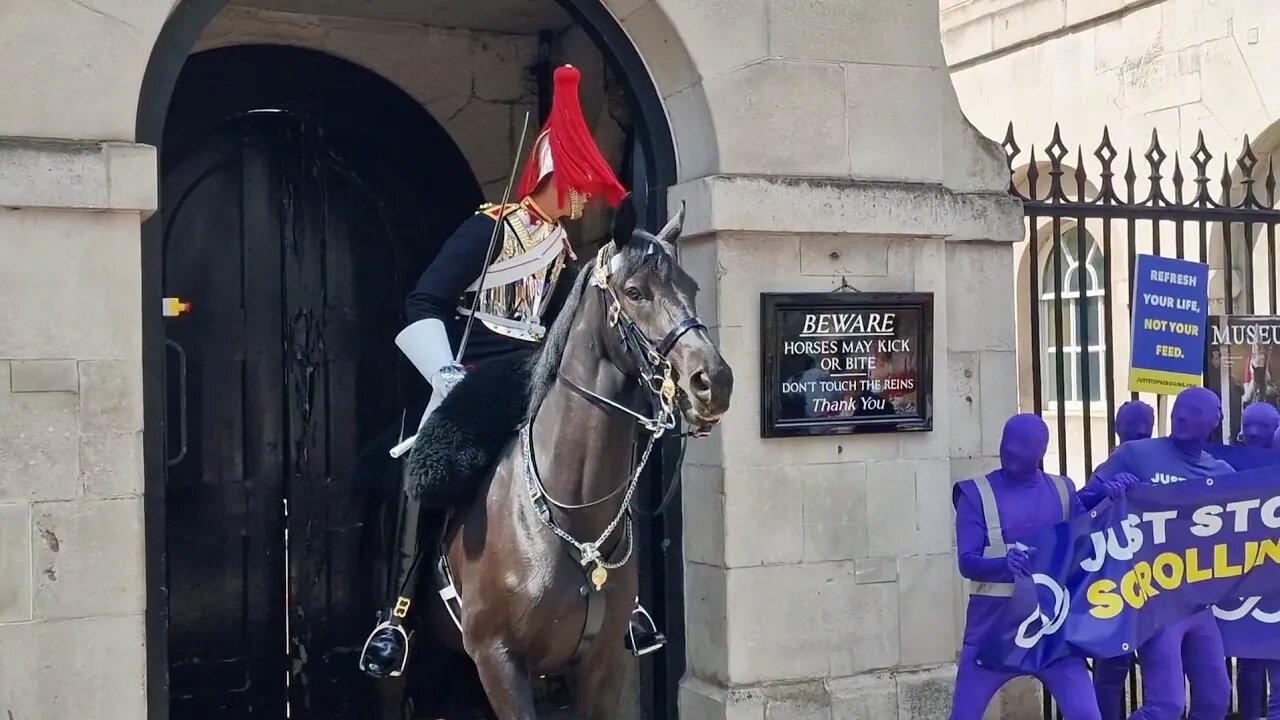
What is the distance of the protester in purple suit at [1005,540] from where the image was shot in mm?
5113

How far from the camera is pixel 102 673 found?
476 centimetres

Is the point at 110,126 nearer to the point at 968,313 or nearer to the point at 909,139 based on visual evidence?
the point at 909,139

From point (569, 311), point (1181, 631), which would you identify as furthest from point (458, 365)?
point (1181, 631)

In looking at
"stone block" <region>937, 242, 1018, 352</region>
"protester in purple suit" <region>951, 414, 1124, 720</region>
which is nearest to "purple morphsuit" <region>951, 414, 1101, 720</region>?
"protester in purple suit" <region>951, 414, 1124, 720</region>

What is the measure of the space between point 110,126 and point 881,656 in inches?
145

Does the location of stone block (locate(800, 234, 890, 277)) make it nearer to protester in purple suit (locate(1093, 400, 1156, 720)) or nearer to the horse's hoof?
protester in purple suit (locate(1093, 400, 1156, 720))

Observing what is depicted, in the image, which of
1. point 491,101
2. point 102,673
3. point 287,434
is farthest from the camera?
point 491,101

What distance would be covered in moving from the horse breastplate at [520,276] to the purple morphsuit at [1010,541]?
1.78 meters

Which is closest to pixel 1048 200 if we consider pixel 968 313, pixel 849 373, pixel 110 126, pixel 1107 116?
pixel 968 313

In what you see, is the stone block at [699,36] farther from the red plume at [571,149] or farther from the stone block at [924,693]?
the stone block at [924,693]

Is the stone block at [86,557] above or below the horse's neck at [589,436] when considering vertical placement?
below

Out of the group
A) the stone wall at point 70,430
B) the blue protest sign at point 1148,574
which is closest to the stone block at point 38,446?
the stone wall at point 70,430

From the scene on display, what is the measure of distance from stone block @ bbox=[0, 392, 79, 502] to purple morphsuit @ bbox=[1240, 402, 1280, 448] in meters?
4.92

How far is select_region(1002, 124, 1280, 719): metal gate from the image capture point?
6.59 meters
